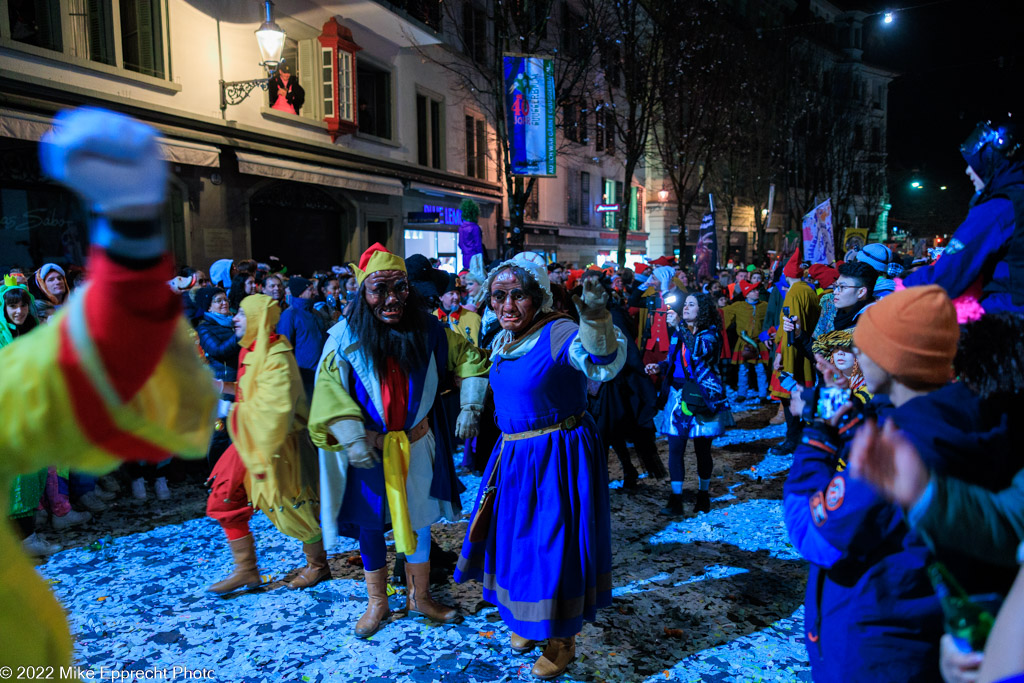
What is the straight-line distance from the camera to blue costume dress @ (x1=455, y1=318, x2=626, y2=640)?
3.12m

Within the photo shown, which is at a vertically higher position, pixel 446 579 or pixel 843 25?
pixel 843 25

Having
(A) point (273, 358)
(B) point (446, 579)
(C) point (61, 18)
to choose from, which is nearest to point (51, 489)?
(A) point (273, 358)

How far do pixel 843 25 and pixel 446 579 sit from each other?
54.1 metres

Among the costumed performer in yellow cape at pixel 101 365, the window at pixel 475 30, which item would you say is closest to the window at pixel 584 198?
the window at pixel 475 30

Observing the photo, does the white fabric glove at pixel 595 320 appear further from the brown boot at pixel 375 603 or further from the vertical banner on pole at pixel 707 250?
the vertical banner on pole at pixel 707 250

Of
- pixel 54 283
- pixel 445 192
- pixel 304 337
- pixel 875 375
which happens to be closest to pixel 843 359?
pixel 875 375

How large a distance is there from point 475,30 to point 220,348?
18507mm

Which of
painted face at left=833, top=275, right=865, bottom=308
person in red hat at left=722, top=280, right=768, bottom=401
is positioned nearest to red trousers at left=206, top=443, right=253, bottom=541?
painted face at left=833, top=275, right=865, bottom=308

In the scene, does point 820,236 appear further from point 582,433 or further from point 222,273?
point 222,273

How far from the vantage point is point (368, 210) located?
Result: 17.0 m

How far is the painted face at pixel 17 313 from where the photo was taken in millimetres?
4906

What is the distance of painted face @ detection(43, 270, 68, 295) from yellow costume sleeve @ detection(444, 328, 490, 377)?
4451mm

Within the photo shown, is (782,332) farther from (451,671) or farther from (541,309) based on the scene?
(451,671)

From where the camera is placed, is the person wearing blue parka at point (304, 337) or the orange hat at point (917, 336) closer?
the orange hat at point (917, 336)
